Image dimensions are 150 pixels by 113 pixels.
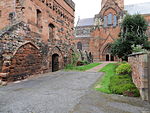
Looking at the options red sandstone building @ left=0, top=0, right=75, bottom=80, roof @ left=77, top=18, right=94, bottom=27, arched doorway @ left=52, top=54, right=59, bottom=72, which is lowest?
arched doorway @ left=52, top=54, right=59, bottom=72

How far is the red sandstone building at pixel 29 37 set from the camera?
20.8 ft

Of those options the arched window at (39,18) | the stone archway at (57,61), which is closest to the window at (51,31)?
the stone archway at (57,61)

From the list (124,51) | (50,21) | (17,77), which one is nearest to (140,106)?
(17,77)

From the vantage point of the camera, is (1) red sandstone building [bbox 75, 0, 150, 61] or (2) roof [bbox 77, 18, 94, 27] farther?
(2) roof [bbox 77, 18, 94, 27]

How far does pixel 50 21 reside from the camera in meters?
10.5

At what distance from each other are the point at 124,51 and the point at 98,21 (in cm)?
1902

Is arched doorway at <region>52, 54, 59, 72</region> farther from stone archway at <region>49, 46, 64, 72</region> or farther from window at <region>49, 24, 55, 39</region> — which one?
window at <region>49, 24, 55, 39</region>

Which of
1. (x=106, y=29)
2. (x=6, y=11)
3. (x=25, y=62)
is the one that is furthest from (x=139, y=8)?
(x=25, y=62)

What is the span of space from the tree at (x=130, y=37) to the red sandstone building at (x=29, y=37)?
25.2 feet

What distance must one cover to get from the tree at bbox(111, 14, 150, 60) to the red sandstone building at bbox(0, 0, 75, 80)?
7672 millimetres

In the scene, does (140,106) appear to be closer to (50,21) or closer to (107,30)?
(50,21)

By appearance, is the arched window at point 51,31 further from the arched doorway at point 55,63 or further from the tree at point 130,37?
the tree at point 130,37

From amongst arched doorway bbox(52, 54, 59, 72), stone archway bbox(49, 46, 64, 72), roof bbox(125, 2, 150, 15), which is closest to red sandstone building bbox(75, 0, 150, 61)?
roof bbox(125, 2, 150, 15)

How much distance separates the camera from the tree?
13.9m
